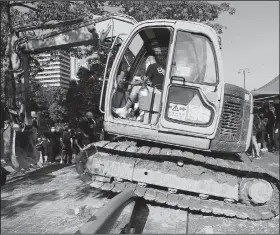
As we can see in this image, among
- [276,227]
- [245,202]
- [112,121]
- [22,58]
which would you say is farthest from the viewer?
[22,58]

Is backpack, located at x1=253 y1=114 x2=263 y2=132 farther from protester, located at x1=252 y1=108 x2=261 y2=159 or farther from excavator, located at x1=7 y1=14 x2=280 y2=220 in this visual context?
excavator, located at x1=7 y1=14 x2=280 y2=220

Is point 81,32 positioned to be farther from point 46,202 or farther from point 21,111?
point 46,202

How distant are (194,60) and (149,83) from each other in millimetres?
1066

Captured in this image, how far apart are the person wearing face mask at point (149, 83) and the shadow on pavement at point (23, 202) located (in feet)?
6.32

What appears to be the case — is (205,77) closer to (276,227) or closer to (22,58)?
(276,227)

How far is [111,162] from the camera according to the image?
496cm

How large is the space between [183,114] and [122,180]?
142cm

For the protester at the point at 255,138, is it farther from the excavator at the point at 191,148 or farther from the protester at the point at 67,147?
the protester at the point at 67,147

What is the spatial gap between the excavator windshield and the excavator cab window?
349 mm

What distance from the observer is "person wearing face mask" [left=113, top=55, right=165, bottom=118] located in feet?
18.3

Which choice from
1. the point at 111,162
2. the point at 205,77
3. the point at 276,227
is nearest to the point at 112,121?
the point at 111,162

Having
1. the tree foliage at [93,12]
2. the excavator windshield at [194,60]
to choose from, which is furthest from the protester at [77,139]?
the excavator windshield at [194,60]

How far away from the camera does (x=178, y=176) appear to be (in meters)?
4.80

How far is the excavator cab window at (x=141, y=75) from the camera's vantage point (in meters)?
5.50
